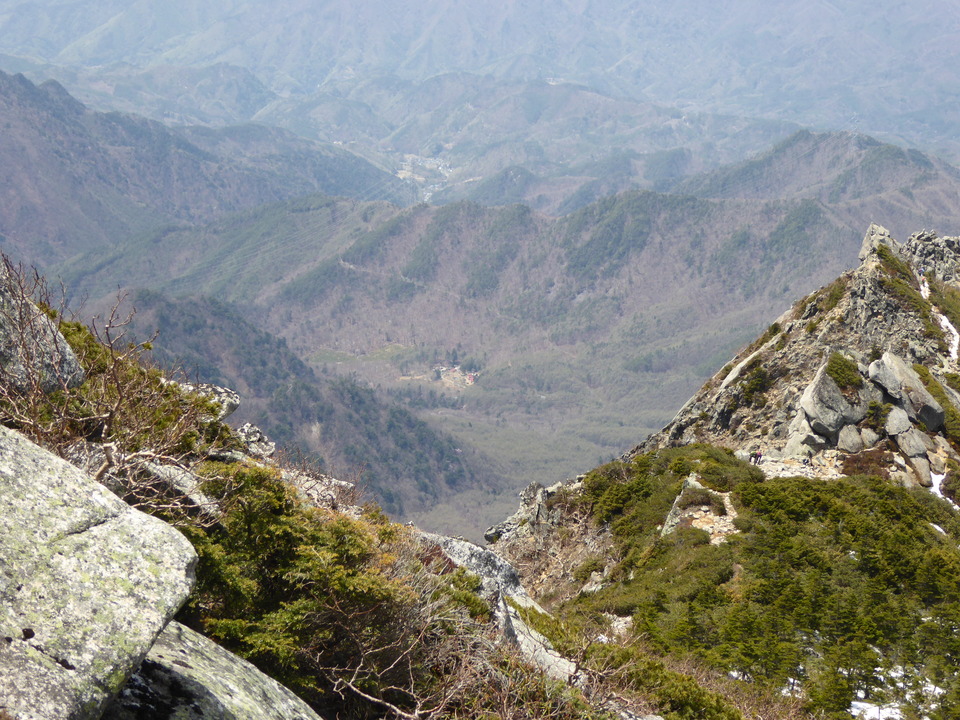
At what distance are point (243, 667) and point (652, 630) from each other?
15.1m

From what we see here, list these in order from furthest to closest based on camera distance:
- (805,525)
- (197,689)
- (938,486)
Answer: (938,486)
(805,525)
(197,689)

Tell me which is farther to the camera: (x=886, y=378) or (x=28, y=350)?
(x=886, y=378)

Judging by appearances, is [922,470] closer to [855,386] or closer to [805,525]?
[855,386]

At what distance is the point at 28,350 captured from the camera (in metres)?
13.6

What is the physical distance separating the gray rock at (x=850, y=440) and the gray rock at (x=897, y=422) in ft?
4.21

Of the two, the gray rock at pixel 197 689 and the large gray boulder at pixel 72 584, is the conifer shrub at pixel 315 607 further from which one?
the large gray boulder at pixel 72 584

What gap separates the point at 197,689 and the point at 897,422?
32.8 meters

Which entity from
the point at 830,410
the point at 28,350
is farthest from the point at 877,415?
the point at 28,350

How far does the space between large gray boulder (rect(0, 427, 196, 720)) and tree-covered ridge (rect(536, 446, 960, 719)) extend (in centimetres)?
1296

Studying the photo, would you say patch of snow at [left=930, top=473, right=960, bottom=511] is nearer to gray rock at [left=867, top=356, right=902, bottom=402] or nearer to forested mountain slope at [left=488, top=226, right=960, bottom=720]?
forested mountain slope at [left=488, top=226, right=960, bottom=720]

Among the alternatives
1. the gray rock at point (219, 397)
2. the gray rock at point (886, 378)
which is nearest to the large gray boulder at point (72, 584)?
the gray rock at point (219, 397)

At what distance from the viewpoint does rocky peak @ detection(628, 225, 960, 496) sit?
33094 mm

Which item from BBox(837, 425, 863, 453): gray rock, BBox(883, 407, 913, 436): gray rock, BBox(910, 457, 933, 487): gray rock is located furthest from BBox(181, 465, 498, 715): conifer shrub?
BBox(883, 407, 913, 436): gray rock

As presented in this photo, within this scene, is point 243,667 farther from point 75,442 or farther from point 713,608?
point 713,608
